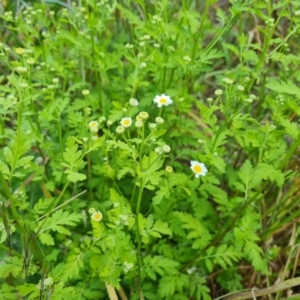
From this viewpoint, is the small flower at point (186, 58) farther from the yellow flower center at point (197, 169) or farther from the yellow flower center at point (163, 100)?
the yellow flower center at point (197, 169)

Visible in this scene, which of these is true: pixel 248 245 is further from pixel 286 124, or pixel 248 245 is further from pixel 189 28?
pixel 189 28

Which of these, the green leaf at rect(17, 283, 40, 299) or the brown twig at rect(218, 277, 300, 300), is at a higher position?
the green leaf at rect(17, 283, 40, 299)

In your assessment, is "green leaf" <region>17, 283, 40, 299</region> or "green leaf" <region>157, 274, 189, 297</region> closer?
"green leaf" <region>17, 283, 40, 299</region>

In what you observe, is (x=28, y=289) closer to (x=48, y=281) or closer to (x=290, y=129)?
(x=48, y=281)

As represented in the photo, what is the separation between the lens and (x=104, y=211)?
2338mm

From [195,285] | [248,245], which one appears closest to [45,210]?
[195,285]

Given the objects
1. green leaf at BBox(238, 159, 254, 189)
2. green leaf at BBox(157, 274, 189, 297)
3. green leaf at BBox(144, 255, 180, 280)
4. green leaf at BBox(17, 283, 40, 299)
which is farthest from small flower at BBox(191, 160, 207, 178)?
green leaf at BBox(17, 283, 40, 299)

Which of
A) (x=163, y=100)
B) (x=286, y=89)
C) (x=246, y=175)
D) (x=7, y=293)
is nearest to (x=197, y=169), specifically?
(x=246, y=175)

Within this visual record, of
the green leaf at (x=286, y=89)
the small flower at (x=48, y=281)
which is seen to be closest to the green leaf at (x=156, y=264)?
the small flower at (x=48, y=281)

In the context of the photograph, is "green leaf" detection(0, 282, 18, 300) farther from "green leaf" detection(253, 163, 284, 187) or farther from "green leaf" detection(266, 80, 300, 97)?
"green leaf" detection(266, 80, 300, 97)

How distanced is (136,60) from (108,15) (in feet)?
A: 1.66

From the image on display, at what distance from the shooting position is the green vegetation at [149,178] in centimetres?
186

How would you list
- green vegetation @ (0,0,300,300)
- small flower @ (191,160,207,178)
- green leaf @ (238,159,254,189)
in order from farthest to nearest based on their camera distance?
green leaf @ (238,159,254,189) → small flower @ (191,160,207,178) → green vegetation @ (0,0,300,300)

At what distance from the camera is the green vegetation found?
6.09 ft
